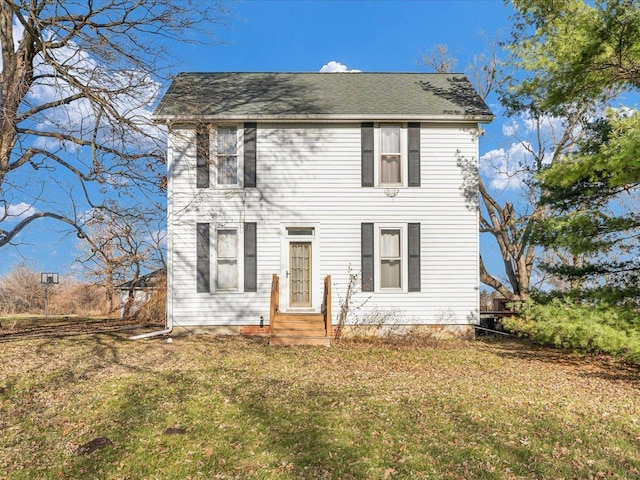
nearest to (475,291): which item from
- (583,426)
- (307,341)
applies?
(307,341)

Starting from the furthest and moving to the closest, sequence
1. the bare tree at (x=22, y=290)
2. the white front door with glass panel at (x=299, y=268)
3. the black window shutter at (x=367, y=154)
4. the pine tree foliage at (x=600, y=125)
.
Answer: the bare tree at (x=22, y=290) < the black window shutter at (x=367, y=154) < the white front door with glass panel at (x=299, y=268) < the pine tree foliage at (x=600, y=125)

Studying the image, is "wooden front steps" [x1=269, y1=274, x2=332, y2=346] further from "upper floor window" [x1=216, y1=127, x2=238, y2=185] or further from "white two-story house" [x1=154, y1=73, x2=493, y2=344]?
"upper floor window" [x1=216, y1=127, x2=238, y2=185]

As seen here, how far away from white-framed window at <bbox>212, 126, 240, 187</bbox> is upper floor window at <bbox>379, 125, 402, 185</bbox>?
151 inches

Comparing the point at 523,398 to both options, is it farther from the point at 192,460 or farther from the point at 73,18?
the point at 73,18

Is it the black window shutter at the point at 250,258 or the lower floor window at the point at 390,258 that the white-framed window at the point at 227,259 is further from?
the lower floor window at the point at 390,258

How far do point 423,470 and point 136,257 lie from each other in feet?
39.2

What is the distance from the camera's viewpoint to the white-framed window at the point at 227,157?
11.4 meters

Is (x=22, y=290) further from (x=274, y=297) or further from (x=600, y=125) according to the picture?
(x=600, y=125)

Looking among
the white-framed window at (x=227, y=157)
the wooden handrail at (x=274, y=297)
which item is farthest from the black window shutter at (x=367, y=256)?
the white-framed window at (x=227, y=157)

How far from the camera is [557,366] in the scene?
872 centimetres

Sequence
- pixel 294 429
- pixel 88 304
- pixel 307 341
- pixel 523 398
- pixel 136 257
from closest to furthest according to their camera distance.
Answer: pixel 294 429, pixel 523 398, pixel 307 341, pixel 136 257, pixel 88 304

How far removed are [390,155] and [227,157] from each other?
4.31 meters

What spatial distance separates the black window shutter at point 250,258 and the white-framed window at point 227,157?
4.34 feet

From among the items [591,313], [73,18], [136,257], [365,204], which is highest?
[73,18]
